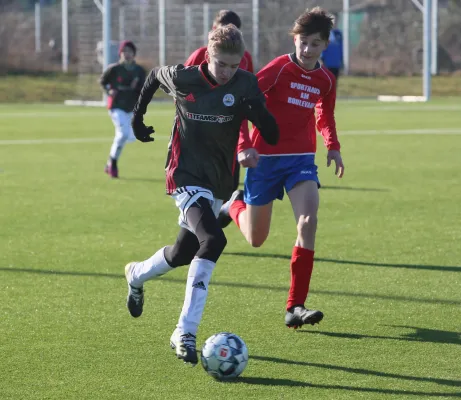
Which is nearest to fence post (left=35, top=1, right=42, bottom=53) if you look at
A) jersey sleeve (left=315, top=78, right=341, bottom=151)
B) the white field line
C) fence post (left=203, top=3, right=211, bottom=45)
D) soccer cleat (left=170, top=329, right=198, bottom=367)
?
fence post (left=203, top=3, right=211, bottom=45)

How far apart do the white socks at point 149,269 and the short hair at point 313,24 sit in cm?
171

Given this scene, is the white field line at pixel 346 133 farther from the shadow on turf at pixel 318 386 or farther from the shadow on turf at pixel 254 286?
the shadow on turf at pixel 318 386

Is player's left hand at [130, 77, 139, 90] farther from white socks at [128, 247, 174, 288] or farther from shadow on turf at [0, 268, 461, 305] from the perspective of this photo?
white socks at [128, 247, 174, 288]

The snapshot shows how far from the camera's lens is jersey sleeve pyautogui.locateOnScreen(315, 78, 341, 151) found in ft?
23.4

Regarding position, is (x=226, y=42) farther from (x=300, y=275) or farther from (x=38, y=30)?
(x=38, y=30)

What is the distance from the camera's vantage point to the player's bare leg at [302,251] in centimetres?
654

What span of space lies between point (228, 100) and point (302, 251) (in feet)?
4.16

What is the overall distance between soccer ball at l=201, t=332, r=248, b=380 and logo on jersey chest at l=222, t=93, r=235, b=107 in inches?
54.3

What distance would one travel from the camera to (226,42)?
18.5 ft

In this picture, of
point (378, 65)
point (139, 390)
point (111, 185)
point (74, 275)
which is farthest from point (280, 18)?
point (139, 390)

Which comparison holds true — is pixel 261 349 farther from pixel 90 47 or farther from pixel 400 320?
pixel 90 47

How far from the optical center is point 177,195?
6.01m

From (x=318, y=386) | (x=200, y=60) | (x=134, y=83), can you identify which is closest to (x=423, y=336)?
(x=318, y=386)

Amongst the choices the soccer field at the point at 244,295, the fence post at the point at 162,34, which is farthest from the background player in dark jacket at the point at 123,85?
the fence post at the point at 162,34
